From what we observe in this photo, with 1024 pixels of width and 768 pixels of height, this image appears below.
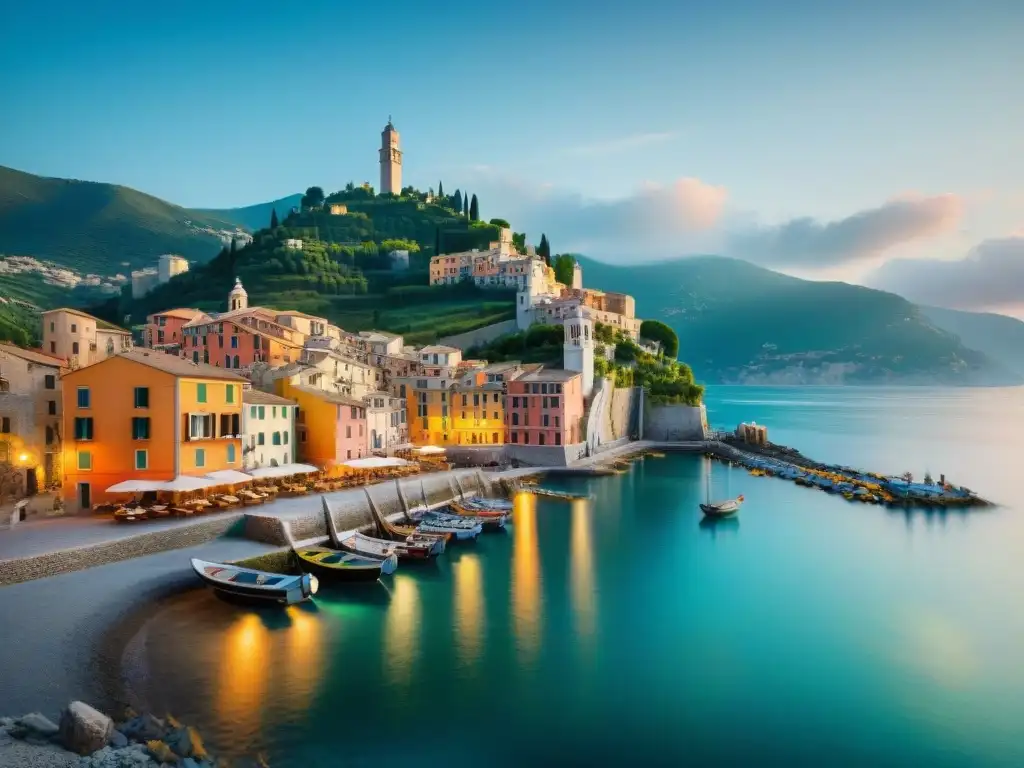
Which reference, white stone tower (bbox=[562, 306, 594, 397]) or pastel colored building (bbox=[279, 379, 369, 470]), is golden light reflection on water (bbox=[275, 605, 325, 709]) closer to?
pastel colored building (bbox=[279, 379, 369, 470])

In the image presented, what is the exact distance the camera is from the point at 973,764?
13.9m

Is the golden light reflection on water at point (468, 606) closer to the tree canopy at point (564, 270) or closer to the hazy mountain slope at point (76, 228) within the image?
the tree canopy at point (564, 270)

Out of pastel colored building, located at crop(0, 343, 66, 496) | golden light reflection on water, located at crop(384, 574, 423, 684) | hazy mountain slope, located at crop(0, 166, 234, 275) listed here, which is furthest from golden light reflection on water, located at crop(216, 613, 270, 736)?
hazy mountain slope, located at crop(0, 166, 234, 275)

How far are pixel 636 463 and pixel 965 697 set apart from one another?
4046 cm

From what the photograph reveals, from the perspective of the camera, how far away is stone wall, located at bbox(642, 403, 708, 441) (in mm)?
68812

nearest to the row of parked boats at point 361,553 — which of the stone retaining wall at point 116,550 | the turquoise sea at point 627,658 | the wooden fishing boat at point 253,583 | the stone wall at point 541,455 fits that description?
the wooden fishing boat at point 253,583

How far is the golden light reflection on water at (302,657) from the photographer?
15422 millimetres

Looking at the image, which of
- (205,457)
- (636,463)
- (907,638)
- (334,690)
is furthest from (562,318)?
(334,690)

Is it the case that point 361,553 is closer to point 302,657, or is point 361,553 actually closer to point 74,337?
point 302,657

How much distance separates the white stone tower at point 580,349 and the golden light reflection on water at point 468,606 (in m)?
29.4

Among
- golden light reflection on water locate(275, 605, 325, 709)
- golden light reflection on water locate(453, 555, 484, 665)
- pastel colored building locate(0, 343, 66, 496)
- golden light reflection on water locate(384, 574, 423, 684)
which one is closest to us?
golden light reflection on water locate(275, 605, 325, 709)

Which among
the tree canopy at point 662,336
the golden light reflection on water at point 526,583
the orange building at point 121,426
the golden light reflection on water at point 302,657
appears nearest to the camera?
the golden light reflection on water at point 302,657

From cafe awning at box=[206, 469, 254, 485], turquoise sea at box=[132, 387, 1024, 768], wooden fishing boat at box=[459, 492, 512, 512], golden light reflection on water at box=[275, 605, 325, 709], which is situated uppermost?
cafe awning at box=[206, 469, 254, 485]

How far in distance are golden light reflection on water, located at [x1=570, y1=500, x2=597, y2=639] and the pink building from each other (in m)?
11.8
